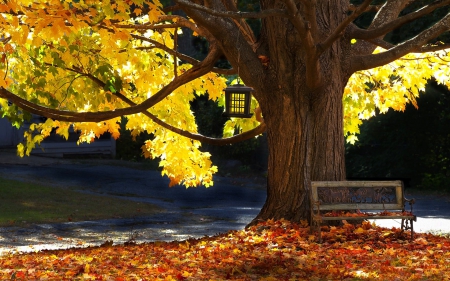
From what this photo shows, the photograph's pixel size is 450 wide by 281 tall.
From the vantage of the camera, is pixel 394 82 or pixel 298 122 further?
pixel 394 82

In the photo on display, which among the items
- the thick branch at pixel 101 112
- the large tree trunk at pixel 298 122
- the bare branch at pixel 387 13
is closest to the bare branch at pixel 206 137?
the thick branch at pixel 101 112

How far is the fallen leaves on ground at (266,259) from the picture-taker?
22.2ft

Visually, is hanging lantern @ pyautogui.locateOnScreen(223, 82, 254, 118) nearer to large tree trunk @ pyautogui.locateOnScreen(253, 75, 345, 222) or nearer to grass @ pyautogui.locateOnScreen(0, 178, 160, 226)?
large tree trunk @ pyautogui.locateOnScreen(253, 75, 345, 222)

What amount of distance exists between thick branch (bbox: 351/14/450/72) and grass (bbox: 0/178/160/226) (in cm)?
793

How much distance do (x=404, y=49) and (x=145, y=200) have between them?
11.6 metres

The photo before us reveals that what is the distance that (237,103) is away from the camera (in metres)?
9.63

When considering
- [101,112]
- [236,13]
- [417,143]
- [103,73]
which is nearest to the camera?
[236,13]

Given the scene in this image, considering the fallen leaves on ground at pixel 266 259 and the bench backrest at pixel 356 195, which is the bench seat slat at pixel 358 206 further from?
the fallen leaves on ground at pixel 266 259

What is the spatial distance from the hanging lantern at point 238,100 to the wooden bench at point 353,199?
1.44 meters

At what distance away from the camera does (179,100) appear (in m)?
12.5

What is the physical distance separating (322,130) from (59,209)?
8954mm

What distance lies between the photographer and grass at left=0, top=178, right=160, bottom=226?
15.4 metres

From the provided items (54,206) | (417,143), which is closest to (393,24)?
(54,206)

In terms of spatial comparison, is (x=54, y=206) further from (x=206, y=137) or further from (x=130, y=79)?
(x=206, y=137)
